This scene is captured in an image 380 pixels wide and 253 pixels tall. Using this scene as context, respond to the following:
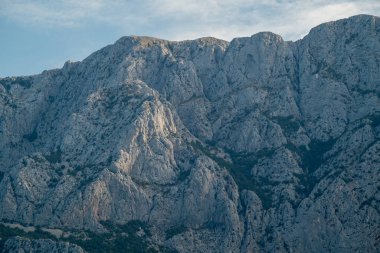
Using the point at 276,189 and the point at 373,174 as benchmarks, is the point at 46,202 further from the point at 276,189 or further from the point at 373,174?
the point at 373,174

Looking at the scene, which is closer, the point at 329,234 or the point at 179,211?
the point at 329,234

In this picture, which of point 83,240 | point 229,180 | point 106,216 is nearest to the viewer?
point 83,240

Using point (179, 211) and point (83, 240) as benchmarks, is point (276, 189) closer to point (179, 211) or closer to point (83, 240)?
point (179, 211)

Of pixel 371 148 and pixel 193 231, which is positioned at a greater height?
pixel 371 148

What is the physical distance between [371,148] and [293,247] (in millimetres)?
36002

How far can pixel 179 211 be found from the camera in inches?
7539

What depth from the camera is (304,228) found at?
7131 inches

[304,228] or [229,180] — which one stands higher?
[229,180]

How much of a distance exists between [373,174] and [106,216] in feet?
242

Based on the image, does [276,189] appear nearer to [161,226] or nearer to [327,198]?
[327,198]

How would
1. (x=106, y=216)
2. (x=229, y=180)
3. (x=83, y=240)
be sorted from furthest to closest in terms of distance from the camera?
(x=229, y=180) → (x=106, y=216) → (x=83, y=240)

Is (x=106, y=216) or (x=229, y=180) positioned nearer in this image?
(x=106, y=216)

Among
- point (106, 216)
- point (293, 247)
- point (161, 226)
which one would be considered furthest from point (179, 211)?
point (293, 247)

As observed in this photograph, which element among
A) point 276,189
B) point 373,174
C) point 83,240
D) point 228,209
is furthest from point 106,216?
point 373,174
